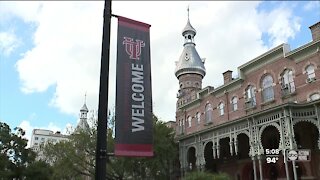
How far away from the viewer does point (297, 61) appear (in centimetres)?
2892

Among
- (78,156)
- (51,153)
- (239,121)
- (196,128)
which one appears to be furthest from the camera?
(196,128)

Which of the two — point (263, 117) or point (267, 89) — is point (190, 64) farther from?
point (263, 117)

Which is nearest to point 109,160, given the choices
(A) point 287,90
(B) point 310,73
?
(A) point 287,90

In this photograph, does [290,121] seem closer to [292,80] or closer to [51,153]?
[292,80]

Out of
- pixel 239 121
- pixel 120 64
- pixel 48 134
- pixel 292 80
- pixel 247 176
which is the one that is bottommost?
pixel 247 176

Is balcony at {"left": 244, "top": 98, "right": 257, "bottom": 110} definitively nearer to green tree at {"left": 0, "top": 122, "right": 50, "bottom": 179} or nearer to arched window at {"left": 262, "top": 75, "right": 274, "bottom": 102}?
arched window at {"left": 262, "top": 75, "right": 274, "bottom": 102}

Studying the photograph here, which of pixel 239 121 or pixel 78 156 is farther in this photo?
pixel 78 156

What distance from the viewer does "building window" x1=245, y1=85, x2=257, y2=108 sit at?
3319 cm

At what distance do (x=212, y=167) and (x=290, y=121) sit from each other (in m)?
14.7

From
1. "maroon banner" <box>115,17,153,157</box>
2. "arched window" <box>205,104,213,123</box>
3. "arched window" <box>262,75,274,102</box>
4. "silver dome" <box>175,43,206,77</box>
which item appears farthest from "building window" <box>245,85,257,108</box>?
"maroon banner" <box>115,17,153,157</box>

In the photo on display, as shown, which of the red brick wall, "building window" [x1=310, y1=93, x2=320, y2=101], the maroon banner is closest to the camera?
the maroon banner

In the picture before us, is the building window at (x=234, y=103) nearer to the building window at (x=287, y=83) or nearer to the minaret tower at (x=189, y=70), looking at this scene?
the building window at (x=287, y=83)

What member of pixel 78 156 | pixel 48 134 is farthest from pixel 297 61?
pixel 48 134

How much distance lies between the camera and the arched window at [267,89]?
1238 inches
